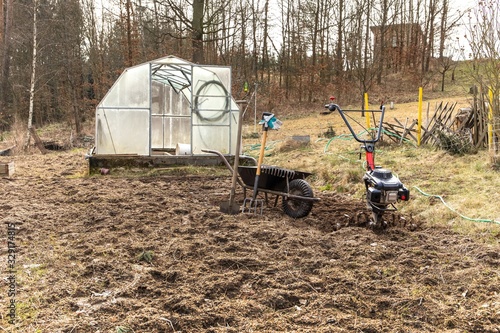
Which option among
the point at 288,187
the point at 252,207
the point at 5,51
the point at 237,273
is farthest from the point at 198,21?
the point at 237,273

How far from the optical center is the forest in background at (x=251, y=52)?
72.8 feet

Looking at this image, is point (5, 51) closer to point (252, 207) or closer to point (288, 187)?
point (252, 207)

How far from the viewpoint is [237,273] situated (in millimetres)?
3814

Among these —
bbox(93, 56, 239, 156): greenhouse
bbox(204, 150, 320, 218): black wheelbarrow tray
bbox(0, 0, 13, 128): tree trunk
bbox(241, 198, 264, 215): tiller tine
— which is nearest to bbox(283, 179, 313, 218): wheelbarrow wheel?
bbox(204, 150, 320, 218): black wheelbarrow tray

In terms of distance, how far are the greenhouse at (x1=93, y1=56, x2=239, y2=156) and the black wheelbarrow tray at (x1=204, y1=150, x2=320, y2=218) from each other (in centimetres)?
519

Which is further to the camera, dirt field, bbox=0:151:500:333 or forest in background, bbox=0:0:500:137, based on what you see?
forest in background, bbox=0:0:500:137

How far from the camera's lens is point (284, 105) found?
27.6 m

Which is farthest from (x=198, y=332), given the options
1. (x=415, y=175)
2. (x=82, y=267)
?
(x=415, y=175)

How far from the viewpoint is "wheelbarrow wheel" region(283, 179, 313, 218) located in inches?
222

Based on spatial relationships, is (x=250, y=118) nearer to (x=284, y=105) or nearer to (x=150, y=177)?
(x=284, y=105)

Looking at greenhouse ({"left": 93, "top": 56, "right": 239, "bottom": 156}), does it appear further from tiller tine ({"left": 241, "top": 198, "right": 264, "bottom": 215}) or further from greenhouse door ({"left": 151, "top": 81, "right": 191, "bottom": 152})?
tiller tine ({"left": 241, "top": 198, "right": 264, "bottom": 215})

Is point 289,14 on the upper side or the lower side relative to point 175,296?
upper

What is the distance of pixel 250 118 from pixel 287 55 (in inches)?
293

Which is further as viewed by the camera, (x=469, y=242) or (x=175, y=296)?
(x=469, y=242)
